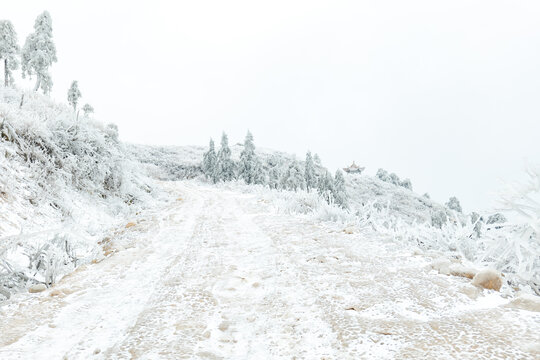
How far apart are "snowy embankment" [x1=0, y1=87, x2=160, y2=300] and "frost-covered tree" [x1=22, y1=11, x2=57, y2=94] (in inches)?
719

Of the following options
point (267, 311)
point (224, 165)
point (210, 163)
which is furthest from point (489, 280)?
point (210, 163)

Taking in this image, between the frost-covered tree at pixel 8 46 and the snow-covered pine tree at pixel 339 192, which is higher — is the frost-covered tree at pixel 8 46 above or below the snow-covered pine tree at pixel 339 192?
above

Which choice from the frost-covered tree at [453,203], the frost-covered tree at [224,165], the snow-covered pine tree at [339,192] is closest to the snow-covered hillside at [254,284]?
the snow-covered pine tree at [339,192]

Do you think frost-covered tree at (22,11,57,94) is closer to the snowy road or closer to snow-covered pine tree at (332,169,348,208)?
the snowy road

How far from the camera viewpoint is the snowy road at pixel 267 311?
109 inches

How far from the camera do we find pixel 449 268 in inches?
184

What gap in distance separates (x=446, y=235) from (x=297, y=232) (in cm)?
319

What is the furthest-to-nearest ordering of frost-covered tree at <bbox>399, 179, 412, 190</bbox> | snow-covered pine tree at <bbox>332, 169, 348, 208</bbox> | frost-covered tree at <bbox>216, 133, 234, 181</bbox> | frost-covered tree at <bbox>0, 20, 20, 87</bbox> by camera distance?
1. frost-covered tree at <bbox>399, 179, 412, 190</bbox>
2. frost-covered tree at <bbox>216, 133, 234, 181</bbox>
3. snow-covered pine tree at <bbox>332, 169, 348, 208</bbox>
4. frost-covered tree at <bbox>0, 20, 20, 87</bbox>

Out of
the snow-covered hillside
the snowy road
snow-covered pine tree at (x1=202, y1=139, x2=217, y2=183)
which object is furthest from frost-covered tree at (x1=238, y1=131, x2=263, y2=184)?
the snowy road

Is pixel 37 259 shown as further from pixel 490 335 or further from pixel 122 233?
pixel 490 335

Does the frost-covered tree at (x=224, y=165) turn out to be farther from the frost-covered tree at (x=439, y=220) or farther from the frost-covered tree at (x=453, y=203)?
the frost-covered tree at (x=453, y=203)

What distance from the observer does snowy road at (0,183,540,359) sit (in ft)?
9.10

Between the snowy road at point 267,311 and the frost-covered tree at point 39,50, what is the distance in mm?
31348

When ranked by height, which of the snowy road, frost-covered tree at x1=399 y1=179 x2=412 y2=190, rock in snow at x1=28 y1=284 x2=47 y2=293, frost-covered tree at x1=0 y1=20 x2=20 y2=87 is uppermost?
frost-covered tree at x1=0 y1=20 x2=20 y2=87
